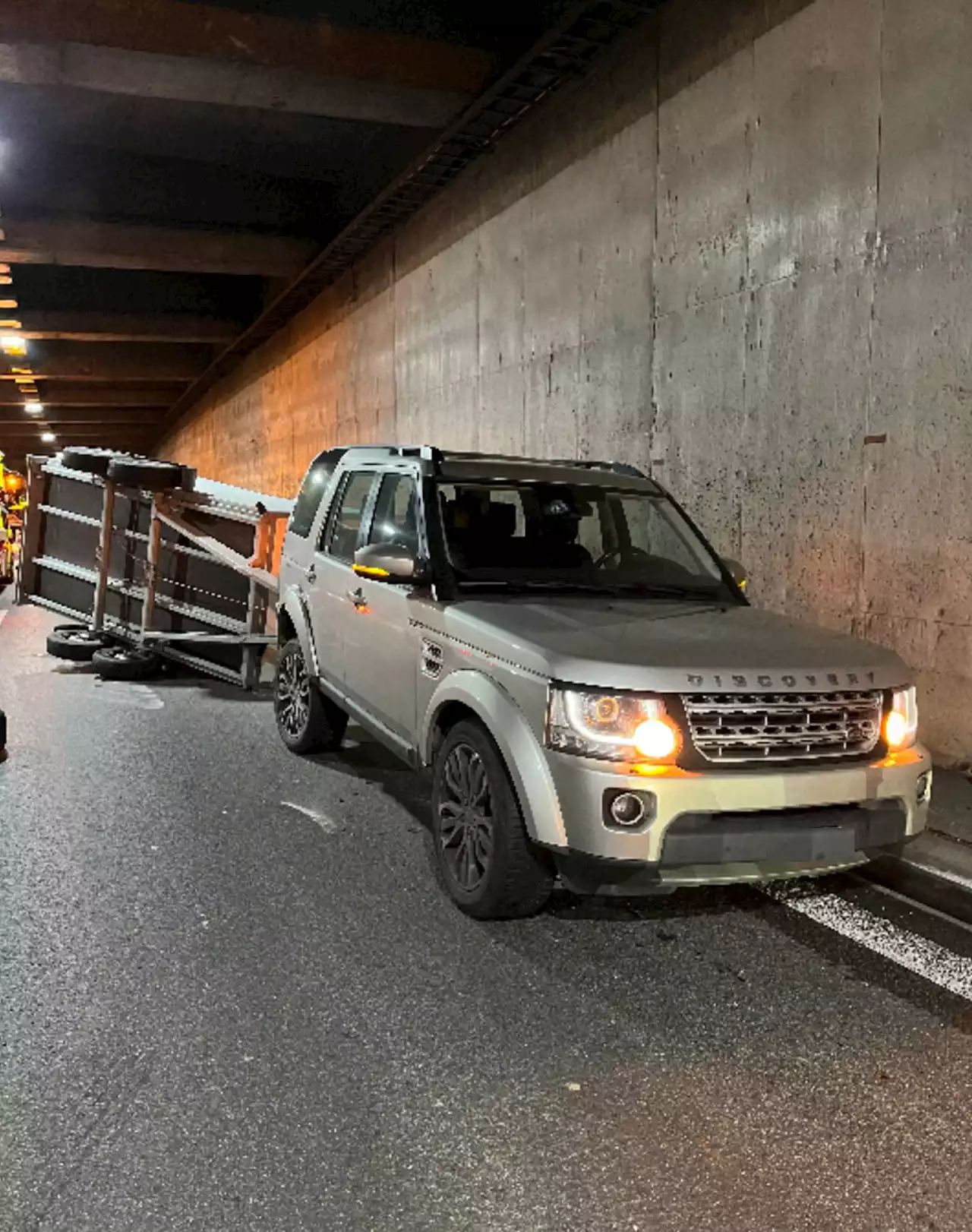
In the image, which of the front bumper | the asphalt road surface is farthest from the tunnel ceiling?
the asphalt road surface

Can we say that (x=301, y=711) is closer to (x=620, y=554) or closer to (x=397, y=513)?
(x=397, y=513)

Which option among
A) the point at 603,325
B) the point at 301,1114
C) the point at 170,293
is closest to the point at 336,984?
the point at 301,1114

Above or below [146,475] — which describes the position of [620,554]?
→ below

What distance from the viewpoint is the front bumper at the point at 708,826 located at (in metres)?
3.60

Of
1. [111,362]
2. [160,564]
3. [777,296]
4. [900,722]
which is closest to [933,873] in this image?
[900,722]

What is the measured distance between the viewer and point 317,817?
5.65 m

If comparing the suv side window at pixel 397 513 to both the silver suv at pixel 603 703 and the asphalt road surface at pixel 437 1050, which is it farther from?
the asphalt road surface at pixel 437 1050

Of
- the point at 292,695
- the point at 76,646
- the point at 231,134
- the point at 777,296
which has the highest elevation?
the point at 231,134

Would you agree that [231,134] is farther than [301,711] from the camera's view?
Yes

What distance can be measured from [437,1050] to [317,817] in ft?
8.40

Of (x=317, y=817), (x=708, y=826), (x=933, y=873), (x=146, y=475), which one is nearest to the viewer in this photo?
(x=708, y=826)

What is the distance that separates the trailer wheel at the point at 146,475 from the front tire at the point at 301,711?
2.87 meters

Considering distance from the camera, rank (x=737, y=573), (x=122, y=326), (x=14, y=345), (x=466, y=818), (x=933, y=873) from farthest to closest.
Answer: (x=14, y=345), (x=122, y=326), (x=737, y=573), (x=933, y=873), (x=466, y=818)

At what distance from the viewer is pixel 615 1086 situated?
305 cm
